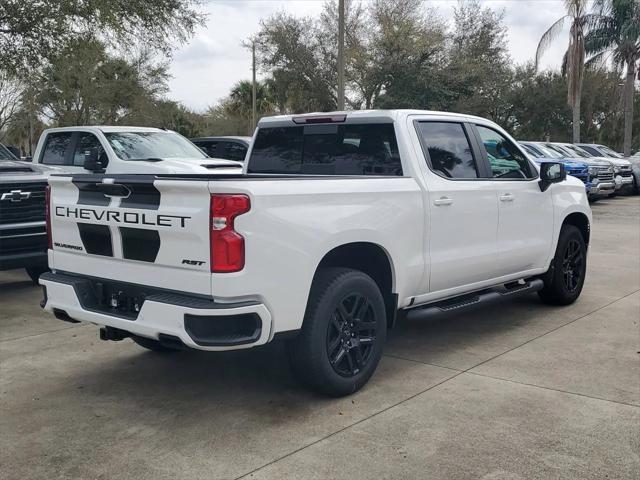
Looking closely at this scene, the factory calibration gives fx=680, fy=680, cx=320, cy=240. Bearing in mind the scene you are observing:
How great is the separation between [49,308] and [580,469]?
3354 mm

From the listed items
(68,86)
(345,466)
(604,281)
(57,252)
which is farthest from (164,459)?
(68,86)

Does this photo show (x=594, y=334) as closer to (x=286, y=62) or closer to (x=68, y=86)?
(x=68, y=86)

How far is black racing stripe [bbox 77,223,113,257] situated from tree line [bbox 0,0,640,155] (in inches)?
902

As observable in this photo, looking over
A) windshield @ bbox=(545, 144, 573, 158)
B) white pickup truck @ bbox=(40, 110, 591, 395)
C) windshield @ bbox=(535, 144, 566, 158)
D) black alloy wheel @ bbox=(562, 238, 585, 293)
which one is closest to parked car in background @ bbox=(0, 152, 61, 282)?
A: white pickup truck @ bbox=(40, 110, 591, 395)

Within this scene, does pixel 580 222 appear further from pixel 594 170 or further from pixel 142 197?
pixel 594 170

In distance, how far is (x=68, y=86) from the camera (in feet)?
92.6

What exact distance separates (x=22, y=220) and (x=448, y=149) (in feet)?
14.7

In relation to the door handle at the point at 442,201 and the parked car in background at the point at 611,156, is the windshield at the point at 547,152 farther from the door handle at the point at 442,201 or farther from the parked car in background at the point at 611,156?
the door handle at the point at 442,201

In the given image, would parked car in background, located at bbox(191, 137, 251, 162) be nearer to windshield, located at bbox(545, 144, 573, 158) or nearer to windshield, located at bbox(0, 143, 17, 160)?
windshield, located at bbox(0, 143, 17, 160)

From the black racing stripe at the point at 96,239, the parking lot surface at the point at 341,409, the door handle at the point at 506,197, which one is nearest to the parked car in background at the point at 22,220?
the parking lot surface at the point at 341,409

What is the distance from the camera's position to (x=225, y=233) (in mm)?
3607

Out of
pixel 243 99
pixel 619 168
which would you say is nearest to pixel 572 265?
pixel 619 168

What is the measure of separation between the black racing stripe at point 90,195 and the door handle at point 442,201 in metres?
2.27

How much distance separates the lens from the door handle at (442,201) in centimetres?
493
